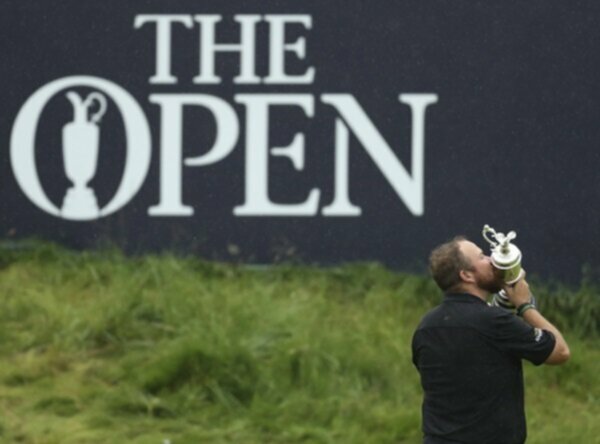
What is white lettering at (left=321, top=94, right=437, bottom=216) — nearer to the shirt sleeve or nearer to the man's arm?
the man's arm

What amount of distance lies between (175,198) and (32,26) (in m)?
1.30

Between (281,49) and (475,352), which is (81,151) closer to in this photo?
(281,49)

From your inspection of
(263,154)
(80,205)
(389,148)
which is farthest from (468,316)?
(80,205)

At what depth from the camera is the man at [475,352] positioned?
6.53 metres

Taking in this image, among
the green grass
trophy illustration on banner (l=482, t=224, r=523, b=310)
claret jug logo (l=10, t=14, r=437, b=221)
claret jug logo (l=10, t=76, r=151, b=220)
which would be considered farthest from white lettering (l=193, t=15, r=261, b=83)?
trophy illustration on banner (l=482, t=224, r=523, b=310)

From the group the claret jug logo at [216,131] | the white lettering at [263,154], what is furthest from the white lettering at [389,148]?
the white lettering at [263,154]

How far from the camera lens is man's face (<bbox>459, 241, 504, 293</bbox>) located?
21.7ft

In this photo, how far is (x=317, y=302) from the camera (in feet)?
33.1

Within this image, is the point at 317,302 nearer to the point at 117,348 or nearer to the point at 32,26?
the point at 117,348

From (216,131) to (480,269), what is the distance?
414 cm

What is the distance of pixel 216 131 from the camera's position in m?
10.6

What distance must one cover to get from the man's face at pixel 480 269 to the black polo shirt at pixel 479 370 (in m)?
0.07

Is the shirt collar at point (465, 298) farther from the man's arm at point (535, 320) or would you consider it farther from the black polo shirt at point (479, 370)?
the man's arm at point (535, 320)

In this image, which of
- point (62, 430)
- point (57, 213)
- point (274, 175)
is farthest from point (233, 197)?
point (62, 430)
